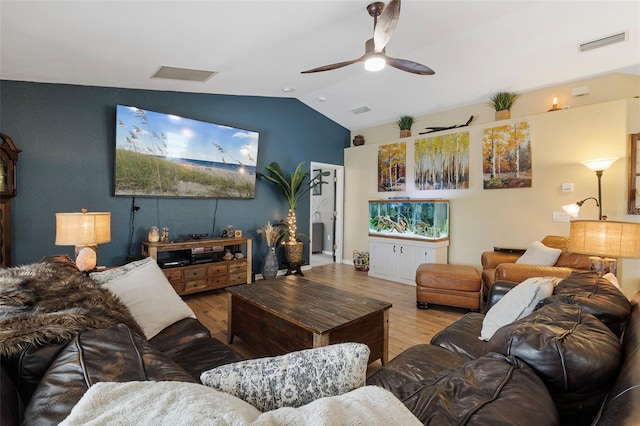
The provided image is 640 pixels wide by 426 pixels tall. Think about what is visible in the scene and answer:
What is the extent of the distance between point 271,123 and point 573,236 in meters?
4.46

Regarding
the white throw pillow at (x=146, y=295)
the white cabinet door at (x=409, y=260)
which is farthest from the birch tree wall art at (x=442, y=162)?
the white throw pillow at (x=146, y=295)

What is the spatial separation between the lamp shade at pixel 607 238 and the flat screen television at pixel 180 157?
4150 mm

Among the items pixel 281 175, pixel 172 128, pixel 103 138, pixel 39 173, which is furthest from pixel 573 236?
pixel 39 173

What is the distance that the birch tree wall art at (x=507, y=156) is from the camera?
4.22 meters

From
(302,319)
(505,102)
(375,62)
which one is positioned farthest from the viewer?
(505,102)

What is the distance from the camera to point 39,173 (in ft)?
10.9

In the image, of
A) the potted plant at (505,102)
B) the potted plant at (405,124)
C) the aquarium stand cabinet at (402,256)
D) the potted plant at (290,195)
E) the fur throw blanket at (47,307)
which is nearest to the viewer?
the fur throw blanket at (47,307)

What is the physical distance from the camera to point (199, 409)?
0.56 meters

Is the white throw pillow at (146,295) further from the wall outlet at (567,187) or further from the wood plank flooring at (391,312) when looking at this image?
the wall outlet at (567,187)

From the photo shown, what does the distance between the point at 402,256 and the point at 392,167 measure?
1747 millimetres

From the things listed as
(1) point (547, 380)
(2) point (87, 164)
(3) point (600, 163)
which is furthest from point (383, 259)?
(2) point (87, 164)

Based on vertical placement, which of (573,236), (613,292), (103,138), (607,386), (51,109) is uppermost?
(51,109)

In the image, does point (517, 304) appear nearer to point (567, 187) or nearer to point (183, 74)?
point (567, 187)

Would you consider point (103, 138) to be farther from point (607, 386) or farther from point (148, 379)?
point (607, 386)
